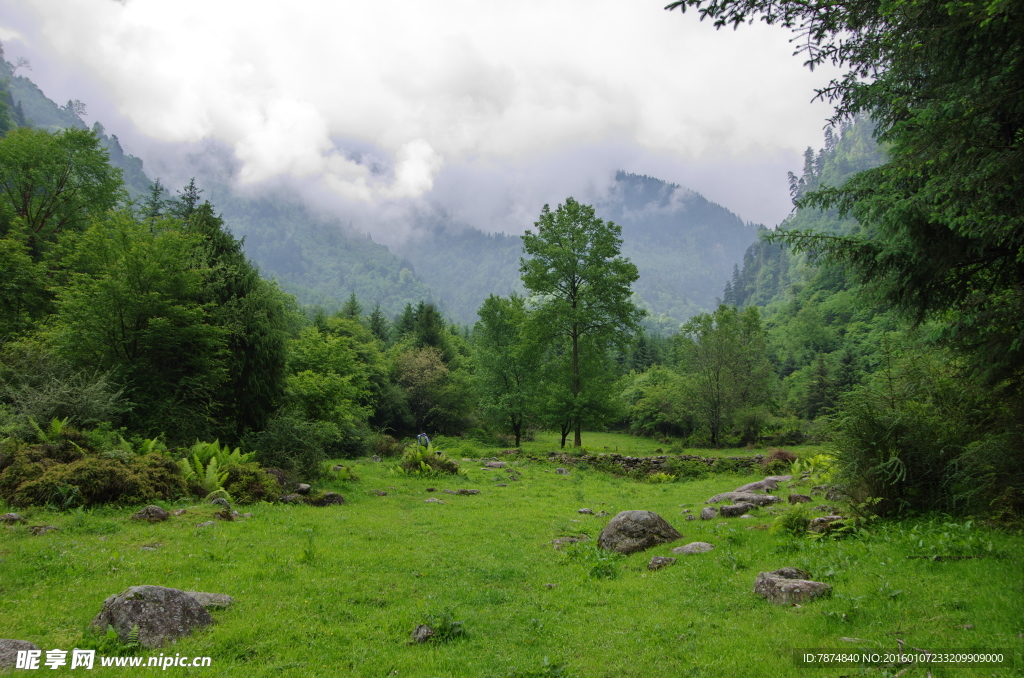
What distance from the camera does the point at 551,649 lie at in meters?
5.38

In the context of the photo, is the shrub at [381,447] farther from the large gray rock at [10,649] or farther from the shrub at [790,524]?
the large gray rock at [10,649]

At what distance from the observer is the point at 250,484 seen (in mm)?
12359

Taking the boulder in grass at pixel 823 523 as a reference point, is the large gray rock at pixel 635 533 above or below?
below

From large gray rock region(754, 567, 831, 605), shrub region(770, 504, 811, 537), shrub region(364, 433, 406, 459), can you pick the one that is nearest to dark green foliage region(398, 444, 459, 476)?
shrub region(364, 433, 406, 459)

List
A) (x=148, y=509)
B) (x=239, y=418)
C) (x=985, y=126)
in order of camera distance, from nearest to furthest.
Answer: (x=985, y=126), (x=148, y=509), (x=239, y=418)

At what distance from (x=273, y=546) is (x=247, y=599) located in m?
2.60

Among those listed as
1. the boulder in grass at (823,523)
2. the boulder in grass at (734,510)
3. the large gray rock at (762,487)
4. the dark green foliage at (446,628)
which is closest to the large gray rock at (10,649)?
the dark green foliage at (446,628)

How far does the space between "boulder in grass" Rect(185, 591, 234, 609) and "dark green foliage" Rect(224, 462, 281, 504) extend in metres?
6.54

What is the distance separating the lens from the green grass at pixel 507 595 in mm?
4734

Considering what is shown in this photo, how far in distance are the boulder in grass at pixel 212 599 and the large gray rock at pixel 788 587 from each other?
22.6 feet

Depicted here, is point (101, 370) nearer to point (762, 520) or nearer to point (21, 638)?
point (21, 638)

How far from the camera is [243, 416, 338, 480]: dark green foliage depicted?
14938 millimetres

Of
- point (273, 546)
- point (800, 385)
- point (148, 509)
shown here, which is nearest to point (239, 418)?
point (148, 509)

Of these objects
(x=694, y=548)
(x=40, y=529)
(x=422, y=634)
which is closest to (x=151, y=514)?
(x=40, y=529)
